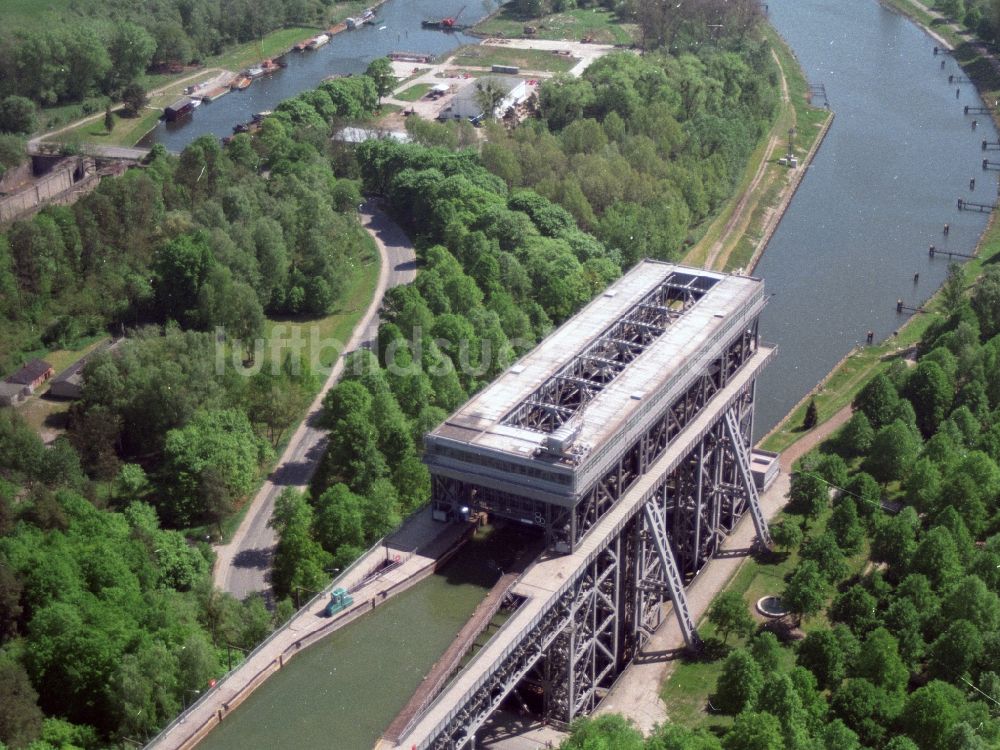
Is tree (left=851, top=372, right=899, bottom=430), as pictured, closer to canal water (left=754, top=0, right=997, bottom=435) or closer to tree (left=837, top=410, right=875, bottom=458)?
tree (left=837, top=410, right=875, bottom=458)

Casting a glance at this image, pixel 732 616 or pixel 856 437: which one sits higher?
pixel 732 616

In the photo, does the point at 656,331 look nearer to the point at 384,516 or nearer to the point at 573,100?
the point at 384,516

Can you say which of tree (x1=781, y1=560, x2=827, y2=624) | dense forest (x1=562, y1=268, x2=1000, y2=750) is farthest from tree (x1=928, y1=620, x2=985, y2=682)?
tree (x1=781, y1=560, x2=827, y2=624)

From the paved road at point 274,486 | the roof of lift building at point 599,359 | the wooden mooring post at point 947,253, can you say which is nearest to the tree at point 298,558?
the paved road at point 274,486

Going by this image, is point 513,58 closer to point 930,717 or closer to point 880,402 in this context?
point 880,402

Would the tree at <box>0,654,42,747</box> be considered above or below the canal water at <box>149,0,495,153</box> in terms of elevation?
above

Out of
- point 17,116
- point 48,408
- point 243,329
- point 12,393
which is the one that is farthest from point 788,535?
point 17,116
